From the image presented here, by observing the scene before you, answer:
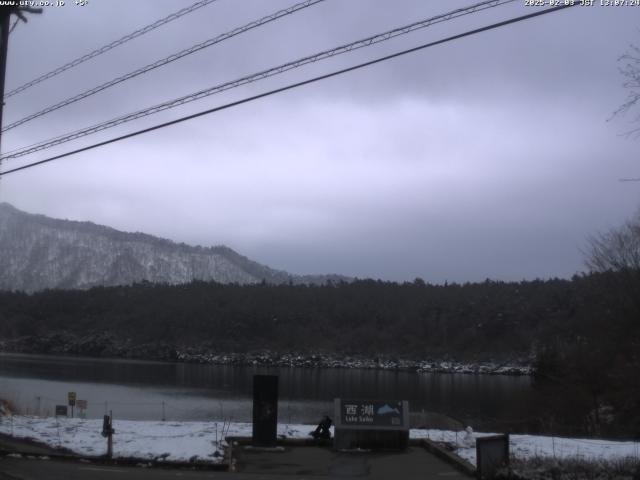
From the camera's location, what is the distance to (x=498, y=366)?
130250 millimetres

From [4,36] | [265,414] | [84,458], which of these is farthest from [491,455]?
[4,36]

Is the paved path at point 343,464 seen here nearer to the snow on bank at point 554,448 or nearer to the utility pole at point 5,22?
the snow on bank at point 554,448

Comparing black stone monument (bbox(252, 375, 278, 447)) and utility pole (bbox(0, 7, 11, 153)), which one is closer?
utility pole (bbox(0, 7, 11, 153))

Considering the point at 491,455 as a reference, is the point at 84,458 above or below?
below

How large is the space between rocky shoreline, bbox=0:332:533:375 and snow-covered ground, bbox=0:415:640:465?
101388 mm

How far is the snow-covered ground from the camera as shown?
1825 cm

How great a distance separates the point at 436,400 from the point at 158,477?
55.3 m

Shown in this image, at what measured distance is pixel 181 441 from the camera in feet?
65.2

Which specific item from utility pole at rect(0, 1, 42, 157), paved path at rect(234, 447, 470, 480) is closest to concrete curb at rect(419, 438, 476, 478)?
paved path at rect(234, 447, 470, 480)

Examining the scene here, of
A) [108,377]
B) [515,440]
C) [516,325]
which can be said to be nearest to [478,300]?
[516,325]

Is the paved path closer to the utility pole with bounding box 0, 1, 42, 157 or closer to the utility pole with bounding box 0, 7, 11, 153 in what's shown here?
the utility pole with bounding box 0, 1, 42, 157

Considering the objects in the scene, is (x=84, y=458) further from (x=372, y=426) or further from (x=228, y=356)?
(x=228, y=356)

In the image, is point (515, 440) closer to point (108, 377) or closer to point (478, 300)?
point (108, 377)

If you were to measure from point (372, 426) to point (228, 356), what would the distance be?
434ft
